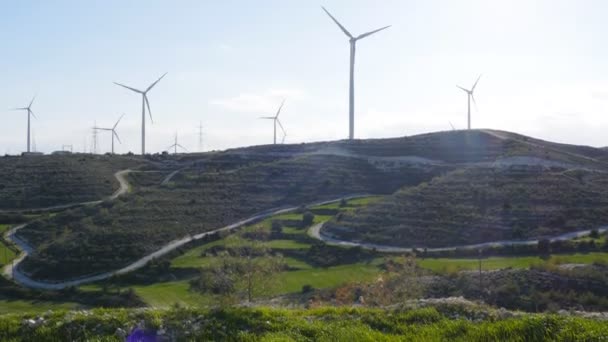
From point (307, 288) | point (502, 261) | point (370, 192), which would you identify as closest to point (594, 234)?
point (502, 261)

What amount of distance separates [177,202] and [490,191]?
4031cm

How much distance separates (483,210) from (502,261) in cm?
1766

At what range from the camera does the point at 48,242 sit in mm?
65812

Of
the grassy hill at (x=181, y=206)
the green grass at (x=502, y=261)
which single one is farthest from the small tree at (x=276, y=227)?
the green grass at (x=502, y=261)

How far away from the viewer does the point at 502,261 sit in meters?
46.6

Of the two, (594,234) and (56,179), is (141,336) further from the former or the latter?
(56,179)

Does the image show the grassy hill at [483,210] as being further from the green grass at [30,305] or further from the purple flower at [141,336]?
the purple flower at [141,336]

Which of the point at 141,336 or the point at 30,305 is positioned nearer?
the point at 141,336

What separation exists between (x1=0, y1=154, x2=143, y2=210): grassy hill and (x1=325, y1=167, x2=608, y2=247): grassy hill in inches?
1764

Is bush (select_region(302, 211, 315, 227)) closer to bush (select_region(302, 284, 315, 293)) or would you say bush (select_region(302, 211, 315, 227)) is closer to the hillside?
the hillside

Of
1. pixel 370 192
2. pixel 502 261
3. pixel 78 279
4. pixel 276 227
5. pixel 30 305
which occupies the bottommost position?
pixel 30 305

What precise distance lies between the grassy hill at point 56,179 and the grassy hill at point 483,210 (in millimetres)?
44795

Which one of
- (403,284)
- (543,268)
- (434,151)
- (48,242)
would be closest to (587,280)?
(543,268)

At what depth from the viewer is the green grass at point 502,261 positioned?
1699 inches
